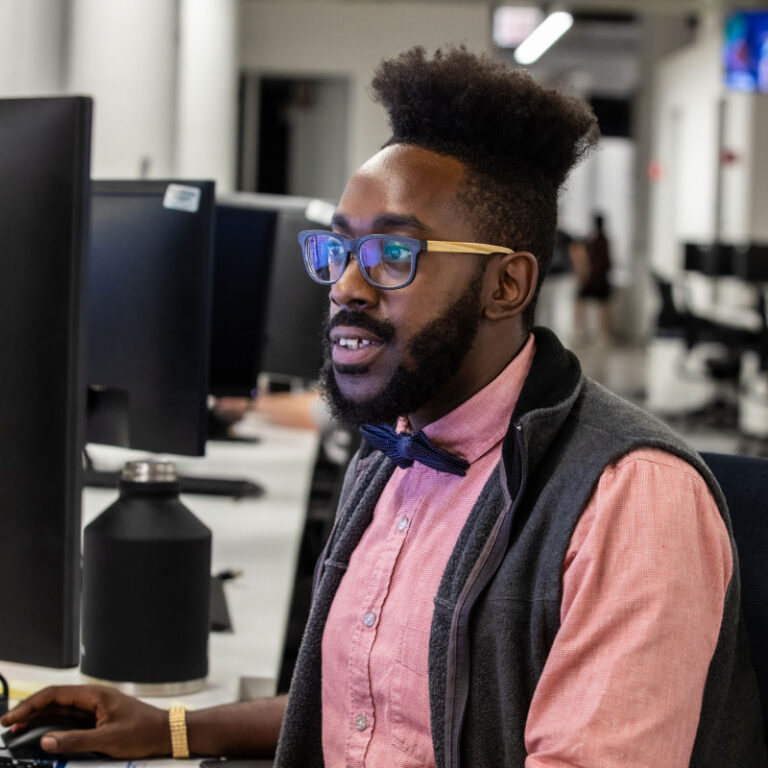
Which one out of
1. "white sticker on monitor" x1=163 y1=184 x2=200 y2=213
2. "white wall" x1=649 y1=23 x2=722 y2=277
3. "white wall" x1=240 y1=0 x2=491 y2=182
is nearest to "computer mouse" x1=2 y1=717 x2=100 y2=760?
"white sticker on monitor" x1=163 y1=184 x2=200 y2=213

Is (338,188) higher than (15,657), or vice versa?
(338,188)

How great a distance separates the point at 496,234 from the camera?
1187mm

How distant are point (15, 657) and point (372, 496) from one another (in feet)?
1.29

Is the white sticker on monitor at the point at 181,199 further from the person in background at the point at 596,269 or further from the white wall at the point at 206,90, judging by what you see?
the person in background at the point at 596,269

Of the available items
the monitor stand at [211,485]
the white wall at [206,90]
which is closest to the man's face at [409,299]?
the monitor stand at [211,485]

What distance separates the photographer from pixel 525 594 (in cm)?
106

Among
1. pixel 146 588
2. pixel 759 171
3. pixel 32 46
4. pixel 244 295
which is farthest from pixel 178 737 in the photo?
pixel 759 171

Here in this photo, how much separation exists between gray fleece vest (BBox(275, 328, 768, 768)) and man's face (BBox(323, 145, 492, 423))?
92 millimetres

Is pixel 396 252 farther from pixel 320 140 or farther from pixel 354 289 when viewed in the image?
pixel 320 140

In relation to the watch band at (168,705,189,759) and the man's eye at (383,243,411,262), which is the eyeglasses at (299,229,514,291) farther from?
the watch band at (168,705,189,759)

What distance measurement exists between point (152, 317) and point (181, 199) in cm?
20

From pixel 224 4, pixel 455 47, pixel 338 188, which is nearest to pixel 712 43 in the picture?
pixel 338 188

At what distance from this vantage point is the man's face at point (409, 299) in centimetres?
117

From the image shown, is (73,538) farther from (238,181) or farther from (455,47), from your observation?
(238,181)
